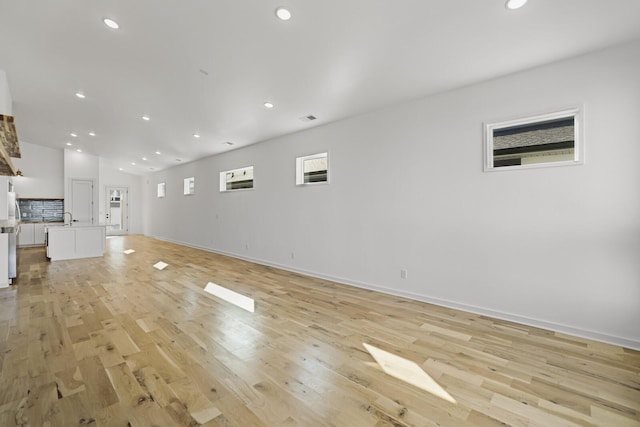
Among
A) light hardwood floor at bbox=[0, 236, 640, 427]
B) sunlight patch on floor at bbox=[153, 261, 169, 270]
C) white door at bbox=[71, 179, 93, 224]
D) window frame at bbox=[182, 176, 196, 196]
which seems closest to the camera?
light hardwood floor at bbox=[0, 236, 640, 427]

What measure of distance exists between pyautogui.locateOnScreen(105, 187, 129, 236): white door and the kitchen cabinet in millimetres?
3002

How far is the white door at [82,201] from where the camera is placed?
28.5 ft

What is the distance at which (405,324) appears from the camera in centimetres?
300

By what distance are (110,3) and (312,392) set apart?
368cm

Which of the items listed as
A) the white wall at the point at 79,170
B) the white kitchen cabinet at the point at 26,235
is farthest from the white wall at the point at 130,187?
the white wall at the point at 79,170

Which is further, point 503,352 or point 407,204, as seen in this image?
point 407,204

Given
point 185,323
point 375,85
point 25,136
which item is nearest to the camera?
point 185,323

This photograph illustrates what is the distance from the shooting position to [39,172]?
9055mm

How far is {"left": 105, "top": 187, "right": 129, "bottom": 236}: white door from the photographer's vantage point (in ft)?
40.1

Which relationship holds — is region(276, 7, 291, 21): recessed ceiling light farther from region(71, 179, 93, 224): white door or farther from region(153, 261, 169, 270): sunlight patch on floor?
region(71, 179, 93, 224): white door

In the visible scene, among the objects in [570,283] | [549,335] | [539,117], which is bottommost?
[549,335]

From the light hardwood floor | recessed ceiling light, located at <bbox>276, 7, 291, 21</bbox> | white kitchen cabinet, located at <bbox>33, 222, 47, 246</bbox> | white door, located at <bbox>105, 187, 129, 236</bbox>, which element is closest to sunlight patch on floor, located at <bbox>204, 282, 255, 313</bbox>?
the light hardwood floor

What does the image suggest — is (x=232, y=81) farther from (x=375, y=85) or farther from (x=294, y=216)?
(x=294, y=216)

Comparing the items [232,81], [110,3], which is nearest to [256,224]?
[232,81]
